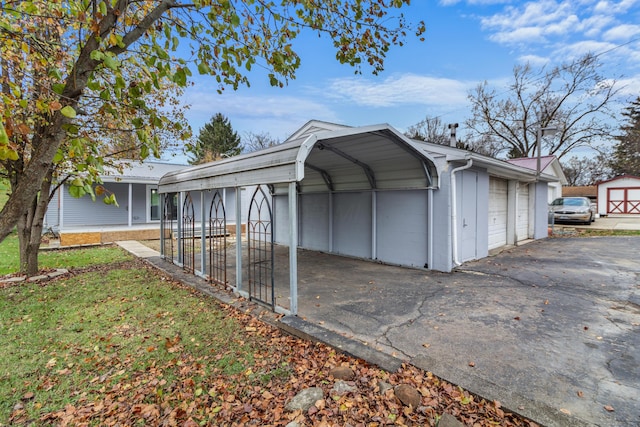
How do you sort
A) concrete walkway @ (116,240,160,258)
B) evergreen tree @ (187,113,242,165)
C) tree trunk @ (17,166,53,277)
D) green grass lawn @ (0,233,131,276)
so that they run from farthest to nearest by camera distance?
1. evergreen tree @ (187,113,242,165)
2. concrete walkway @ (116,240,160,258)
3. green grass lawn @ (0,233,131,276)
4. tree trunk @ (17,166,53,277)

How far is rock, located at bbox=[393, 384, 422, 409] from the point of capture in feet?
8.14

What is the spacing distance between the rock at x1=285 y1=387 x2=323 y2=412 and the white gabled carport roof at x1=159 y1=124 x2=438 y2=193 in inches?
90.5

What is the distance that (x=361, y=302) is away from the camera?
4.96m

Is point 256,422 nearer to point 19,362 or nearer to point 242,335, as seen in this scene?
point 242,335

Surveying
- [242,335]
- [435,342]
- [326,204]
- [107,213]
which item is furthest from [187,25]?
[107,213]

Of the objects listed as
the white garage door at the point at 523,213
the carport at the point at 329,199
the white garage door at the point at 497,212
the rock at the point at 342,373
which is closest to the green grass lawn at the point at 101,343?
the rock at the point at 342,373

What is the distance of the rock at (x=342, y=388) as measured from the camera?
8.76 ft

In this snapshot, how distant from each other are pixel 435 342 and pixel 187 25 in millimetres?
4859

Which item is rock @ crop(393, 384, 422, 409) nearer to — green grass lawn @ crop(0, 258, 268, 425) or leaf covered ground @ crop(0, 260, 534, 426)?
leaf covered ground @ crop(0, 260, 534, 426)

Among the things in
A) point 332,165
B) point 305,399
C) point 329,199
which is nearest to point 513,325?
point 305,399

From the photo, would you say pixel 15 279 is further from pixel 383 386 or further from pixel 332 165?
pixel 383 386

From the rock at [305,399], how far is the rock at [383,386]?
536mm

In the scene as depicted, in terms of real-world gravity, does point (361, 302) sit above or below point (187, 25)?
below

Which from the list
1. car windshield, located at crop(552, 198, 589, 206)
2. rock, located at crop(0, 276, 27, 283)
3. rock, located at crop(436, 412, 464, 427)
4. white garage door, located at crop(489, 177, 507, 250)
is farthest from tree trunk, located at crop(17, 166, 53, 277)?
car windshield, located at crop(552, 198, 589, 206)
